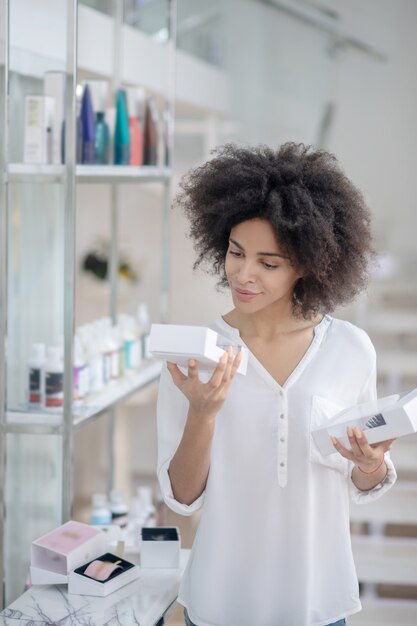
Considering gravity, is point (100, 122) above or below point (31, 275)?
above

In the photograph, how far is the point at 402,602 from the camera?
378 cm

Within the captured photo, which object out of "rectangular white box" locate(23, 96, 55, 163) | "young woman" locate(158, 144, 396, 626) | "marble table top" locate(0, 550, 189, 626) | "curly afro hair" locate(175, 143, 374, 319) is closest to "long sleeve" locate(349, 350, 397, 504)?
"young woman" locate(158, 144, 396, 626)

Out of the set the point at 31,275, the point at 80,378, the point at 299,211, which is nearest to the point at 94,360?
Answer: the point at 80,378

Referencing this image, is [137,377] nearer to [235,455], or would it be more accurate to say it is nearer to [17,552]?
[17,552]

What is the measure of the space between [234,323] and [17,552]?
1520mm

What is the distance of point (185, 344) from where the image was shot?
1.58 metres

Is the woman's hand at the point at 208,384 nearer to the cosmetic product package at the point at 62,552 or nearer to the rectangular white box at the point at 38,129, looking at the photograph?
the cosmetic product package at the point at 62,552

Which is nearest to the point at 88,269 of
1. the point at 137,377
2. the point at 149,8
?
the point at 149,8

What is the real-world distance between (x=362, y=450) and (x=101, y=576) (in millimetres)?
669

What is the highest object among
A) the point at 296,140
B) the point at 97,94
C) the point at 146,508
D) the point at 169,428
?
the point at 296,140

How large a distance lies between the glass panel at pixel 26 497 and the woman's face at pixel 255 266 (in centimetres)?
145

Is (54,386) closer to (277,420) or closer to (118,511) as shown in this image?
(118,511)

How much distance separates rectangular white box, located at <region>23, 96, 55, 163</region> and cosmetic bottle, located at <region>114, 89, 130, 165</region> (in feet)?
1.55

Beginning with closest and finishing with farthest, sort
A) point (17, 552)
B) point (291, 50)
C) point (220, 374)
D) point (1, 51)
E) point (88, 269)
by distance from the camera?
1. point (220, 374)
2. point (1, 51)
3. point (17, 552)
4. point (88, 269)
5. point (291, 50)
